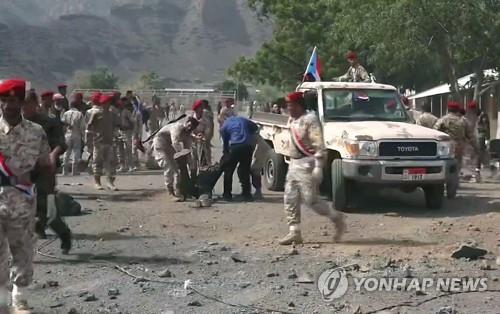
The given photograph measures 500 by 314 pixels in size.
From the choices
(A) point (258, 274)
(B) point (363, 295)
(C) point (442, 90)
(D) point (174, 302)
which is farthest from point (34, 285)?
(C) point (442, 90)

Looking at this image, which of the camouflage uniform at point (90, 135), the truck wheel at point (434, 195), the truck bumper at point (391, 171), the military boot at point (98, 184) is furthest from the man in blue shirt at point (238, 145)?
the truck wheel at point (434, 195)

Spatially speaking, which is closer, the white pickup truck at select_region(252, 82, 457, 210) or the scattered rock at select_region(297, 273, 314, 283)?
the scattered rock at select_region(297, 273, 314, 283)

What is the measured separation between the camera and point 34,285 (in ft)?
22.1

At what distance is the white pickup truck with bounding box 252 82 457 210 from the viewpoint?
10258 millimetres

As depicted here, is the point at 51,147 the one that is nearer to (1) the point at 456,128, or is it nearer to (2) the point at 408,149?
(2) the point at 408,149

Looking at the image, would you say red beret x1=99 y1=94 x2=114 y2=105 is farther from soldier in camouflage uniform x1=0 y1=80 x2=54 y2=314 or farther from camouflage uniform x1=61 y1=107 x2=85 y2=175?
soldier in camouflage uniform x1=0 y1=80 x2=54 y2=314

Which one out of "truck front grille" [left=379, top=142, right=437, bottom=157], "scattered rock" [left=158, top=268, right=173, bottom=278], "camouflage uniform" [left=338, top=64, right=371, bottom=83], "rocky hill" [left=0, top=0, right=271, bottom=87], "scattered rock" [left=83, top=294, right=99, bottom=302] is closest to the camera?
"scattered rock" [left=83, top=294, right=99, bottom=302]

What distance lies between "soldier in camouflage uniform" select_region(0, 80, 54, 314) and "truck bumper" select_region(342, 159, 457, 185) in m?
5.44

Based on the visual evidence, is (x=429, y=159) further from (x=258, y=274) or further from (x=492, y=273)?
(x=258, y=274)

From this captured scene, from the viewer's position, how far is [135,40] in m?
161

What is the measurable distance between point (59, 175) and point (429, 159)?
27.8 ft

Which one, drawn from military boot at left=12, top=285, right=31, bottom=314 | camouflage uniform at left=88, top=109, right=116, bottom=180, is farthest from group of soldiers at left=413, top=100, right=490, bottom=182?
military boot at left=12, top=285, right=31, bottom=314

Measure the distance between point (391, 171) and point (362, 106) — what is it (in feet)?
5.64

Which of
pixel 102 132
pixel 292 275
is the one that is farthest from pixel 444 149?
pixel 102 132
